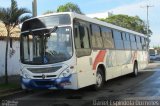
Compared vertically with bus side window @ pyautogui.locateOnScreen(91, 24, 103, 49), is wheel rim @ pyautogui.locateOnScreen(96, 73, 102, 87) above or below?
below

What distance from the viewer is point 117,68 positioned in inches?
699

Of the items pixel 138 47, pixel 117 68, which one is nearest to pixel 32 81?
pixel 117 68

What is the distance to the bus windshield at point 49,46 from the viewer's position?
41.8ft

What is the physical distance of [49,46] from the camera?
42.8ft

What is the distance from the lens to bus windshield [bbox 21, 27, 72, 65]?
502 inches

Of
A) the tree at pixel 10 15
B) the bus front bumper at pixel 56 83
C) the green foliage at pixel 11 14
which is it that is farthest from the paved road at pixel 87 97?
the green foliage at pixel 11 14

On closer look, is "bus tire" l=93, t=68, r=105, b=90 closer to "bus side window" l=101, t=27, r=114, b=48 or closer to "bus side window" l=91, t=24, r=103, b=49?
"bus side window" l=91, t=24, r=103, b=49

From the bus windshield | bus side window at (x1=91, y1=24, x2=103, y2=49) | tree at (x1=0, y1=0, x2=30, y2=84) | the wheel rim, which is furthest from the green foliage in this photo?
the wheel rim

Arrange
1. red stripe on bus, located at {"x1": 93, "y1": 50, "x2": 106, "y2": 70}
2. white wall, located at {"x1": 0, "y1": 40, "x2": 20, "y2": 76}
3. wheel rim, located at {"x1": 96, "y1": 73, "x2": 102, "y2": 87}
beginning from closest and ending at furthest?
red stripe on bus, located at {"x1": 93, "y1": 50, "x2": 106, "y2": 70} → wheel rim, located at {"x1": 96, "y1": 73, "x2": 102, "y2": 87} → white wall, located at {"x1": 0, "y1": 40, "x2": 20, "y2": 76}

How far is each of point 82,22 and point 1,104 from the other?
167 inches

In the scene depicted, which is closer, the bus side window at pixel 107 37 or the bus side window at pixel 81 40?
the bus side window at pixel 81 40

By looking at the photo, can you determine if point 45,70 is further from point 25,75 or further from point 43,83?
point 25,75

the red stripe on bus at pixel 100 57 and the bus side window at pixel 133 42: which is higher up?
the bus side window at pixel 133 42

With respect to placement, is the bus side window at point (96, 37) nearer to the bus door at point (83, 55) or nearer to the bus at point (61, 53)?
the bus at point (61, 53)
